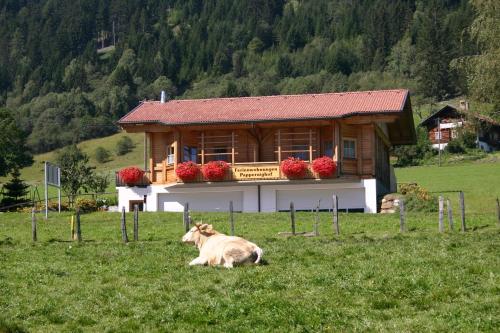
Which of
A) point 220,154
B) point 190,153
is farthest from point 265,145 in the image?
point 190,153

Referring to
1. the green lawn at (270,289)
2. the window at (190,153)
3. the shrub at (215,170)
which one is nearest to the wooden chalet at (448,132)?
the window at (190,153)

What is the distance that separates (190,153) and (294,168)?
655 cm

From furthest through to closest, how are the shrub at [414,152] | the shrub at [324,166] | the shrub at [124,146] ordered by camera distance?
the shrub at [124,146] < the shrub at [414,152] < the shrub at [324,166]

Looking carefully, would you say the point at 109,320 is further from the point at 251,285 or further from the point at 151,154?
the point at 151,154

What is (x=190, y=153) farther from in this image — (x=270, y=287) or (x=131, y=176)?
(x=270, y=287)

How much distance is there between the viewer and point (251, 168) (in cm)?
4425

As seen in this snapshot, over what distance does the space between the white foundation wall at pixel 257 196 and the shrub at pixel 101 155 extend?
71468 mm

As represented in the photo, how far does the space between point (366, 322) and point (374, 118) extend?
3118cm

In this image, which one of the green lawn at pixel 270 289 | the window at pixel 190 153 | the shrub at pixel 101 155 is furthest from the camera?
the shrub at pixel 101 155

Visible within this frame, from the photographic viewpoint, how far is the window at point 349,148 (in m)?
44.8

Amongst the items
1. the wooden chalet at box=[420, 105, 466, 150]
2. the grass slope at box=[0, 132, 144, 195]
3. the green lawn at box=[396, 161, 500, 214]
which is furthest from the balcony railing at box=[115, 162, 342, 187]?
the wooden chalet at box=[420, 105, 466, 150]

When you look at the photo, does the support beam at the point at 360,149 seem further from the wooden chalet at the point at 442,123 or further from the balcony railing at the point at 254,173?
the wooden chalet at the point at 442,123

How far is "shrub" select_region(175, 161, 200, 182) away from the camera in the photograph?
44125 millimetres

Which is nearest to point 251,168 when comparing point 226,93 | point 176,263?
point 176,263
